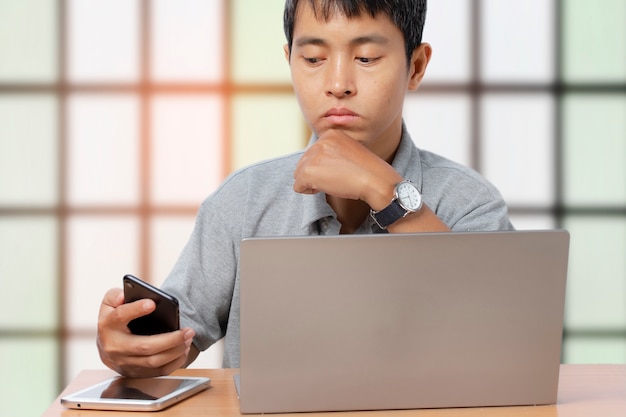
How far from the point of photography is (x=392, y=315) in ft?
3.20

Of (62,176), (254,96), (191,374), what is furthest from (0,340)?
(191,374)

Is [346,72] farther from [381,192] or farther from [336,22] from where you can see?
[381,192]

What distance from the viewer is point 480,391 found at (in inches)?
40.7

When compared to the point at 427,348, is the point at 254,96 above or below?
above

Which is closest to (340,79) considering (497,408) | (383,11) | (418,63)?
(383,11)

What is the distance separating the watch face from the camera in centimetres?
128

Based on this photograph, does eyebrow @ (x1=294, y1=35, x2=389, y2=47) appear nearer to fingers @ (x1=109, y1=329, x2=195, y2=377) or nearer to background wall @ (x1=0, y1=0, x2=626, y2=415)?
fingers @ (x1=109, y1=329, x2=195, y2=377)

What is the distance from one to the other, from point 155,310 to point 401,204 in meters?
0.42

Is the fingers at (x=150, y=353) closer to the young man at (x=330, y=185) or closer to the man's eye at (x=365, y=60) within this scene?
the young man at (x=330, y=185)

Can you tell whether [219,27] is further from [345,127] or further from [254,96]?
[345,127]

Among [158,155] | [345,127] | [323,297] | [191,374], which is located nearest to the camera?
[323,297]

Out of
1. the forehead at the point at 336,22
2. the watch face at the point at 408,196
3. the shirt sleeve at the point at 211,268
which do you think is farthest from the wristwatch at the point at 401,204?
the shirt sleeve at the point at 211,268

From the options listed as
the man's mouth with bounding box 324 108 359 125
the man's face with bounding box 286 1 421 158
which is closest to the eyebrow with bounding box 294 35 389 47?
the man's face with bounding box 286 1 421 158

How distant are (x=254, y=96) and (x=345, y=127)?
5.93 ft
